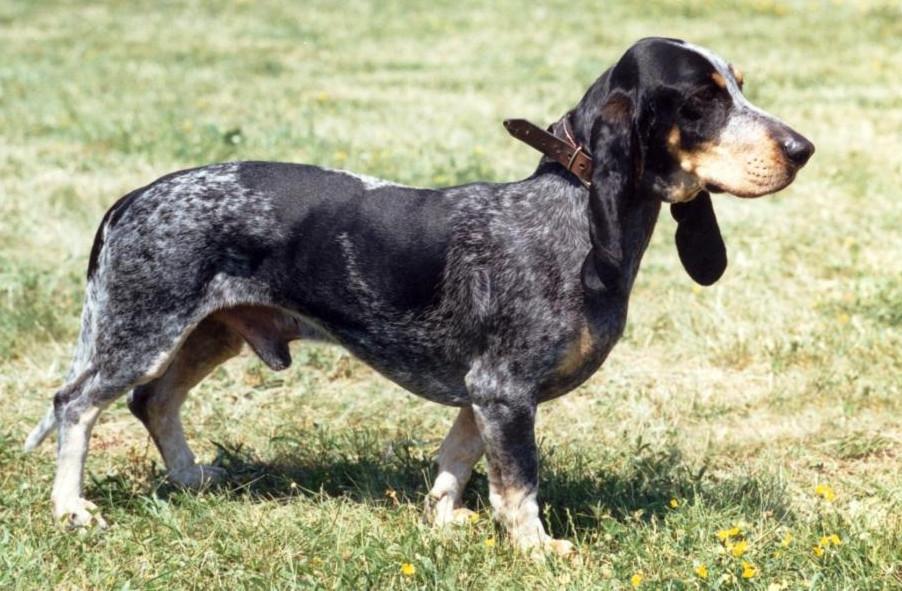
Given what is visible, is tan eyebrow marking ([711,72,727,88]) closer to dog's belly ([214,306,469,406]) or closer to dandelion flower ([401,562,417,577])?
dog's belly ([214,306,469,406])

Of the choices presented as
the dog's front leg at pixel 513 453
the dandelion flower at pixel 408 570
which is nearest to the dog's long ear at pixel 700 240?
the dog's front leg at pixel 513 453

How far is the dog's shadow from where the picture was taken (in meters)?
4.77

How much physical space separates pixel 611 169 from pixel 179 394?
6.86 ft

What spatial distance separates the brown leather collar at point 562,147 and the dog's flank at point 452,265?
0.17 ft

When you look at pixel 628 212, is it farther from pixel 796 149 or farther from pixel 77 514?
pixel 77 514

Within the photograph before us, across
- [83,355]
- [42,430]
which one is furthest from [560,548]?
[42,430]

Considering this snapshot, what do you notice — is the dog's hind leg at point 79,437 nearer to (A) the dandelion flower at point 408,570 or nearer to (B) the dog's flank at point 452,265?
(B) the dog's flank at point 452,265

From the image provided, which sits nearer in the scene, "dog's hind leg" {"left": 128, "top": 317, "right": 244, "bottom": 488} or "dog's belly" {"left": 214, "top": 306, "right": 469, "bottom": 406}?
"dog's belly" {"left": 214, "top": 306, "right": 469, "bottom": 406}

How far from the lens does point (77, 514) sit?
466cm

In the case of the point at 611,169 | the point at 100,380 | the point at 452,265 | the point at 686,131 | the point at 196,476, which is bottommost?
the point at 196,476

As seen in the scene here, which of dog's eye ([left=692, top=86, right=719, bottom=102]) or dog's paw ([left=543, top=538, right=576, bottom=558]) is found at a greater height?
dog's eye ([left=692, top=86, right=719, bottom=102])

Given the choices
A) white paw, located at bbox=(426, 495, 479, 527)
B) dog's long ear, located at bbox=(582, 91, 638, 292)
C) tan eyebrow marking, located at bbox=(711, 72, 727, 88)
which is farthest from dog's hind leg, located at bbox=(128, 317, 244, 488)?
tan eyebrow marking, located at bbox=(711, 72, 727, 88)

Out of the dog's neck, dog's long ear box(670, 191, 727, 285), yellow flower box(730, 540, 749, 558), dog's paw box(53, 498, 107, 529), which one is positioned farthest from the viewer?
dog's paw box(53, 498, 107, 529)

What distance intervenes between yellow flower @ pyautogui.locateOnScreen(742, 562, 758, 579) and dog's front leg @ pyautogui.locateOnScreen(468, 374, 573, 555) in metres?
0.64
